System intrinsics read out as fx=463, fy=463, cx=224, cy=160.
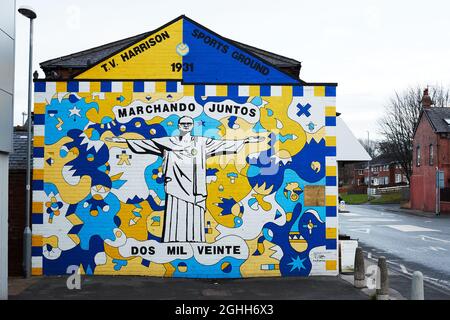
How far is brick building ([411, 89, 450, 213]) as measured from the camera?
41184mm

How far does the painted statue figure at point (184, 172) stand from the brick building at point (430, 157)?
108 ft

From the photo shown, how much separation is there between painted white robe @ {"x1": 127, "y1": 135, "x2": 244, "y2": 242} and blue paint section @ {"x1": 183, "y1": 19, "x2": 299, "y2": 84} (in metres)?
1.75

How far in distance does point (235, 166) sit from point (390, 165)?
270ft

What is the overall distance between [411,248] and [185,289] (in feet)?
38.7

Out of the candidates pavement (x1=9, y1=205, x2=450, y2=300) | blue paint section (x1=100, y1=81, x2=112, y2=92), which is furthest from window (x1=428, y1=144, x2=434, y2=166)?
blue paint section (x1=100, y1=81, x2=112, y2=92)

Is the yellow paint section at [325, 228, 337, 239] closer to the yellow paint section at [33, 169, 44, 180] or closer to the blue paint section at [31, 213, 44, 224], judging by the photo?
the blue paint section at [31, 213, 44, 224]

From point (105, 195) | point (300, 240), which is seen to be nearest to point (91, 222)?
point (105, 195)

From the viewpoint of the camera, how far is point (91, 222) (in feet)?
38.7

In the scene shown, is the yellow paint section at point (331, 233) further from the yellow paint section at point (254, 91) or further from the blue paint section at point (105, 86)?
the blue paint section at point (105, 86)

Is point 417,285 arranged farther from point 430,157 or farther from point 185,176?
point 430,157

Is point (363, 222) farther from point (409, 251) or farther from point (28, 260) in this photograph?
point (28, 260)

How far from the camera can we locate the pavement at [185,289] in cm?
982

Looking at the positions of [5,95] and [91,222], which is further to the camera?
[91,222]

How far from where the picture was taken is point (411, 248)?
61.6ft
